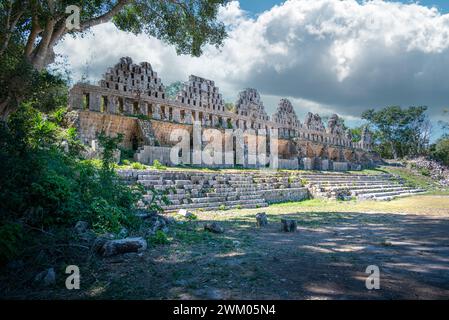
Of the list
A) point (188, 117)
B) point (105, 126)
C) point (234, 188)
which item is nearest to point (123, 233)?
point (234, 188)

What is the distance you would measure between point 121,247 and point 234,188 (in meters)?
9.52

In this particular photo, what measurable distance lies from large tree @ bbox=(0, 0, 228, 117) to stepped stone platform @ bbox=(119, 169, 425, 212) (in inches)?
188

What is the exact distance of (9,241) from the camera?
3973mm

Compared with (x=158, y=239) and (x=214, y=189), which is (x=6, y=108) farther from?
(x=214, y=189)

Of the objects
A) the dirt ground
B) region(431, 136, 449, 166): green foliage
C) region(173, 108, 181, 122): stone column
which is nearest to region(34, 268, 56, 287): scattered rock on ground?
the dirt ground

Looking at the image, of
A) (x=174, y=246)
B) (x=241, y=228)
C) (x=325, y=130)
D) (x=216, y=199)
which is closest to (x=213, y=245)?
(x=174, y=246)

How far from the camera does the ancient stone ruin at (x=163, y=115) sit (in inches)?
623

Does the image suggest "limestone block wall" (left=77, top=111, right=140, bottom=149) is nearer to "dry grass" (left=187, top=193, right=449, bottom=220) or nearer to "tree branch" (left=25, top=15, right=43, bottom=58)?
"tree branch" (left=25, top=15, right=43, bottom=58)

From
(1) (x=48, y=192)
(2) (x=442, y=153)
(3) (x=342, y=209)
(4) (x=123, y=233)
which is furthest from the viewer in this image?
(2) (x=442, y=153)

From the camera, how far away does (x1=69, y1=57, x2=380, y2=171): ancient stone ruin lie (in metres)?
15.8

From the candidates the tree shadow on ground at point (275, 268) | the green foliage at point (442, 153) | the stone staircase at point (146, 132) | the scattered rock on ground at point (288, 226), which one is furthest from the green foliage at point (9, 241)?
the green foliage at point (442, 153)

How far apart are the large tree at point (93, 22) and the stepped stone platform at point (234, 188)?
15.7ft

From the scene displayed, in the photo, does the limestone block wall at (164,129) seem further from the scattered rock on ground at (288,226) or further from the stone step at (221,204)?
the scattered rock on ground at (288,226)
